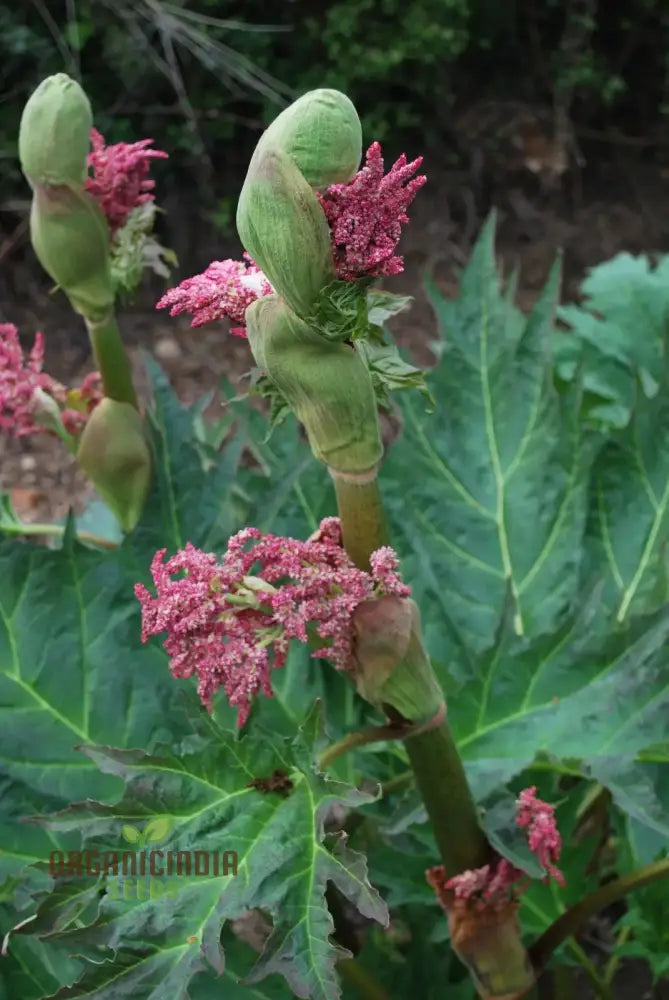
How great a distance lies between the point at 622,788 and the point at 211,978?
1.04ft

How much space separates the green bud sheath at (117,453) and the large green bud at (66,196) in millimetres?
74

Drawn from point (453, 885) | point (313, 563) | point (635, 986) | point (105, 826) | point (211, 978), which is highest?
point (313, 563)

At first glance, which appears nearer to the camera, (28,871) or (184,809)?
(184,809)

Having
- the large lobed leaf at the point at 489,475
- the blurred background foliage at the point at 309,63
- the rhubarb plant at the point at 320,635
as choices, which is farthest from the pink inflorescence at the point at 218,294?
the blurred background foliage at the point at 309,63

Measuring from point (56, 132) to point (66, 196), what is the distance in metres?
0.04

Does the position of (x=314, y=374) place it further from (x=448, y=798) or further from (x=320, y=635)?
(x=448, y=798)

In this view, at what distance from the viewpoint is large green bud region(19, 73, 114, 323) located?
590 millimetres

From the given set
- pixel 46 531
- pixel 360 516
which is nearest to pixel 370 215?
pixel 360 516

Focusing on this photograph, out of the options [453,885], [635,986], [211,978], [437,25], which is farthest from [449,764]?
[437,25]

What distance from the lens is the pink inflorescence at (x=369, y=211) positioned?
1.22ft

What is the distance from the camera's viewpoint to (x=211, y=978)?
2.17ft

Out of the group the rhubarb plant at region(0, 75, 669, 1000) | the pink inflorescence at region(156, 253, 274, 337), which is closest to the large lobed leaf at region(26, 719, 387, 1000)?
the rhubarb plant at region(0, 75, 669, 1000)

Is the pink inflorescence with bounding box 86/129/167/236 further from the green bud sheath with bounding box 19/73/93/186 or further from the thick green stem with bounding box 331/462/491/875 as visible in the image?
the thick green stem with bounding box 331/462/491/875

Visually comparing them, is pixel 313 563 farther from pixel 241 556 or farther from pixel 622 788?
pixel 622 788
